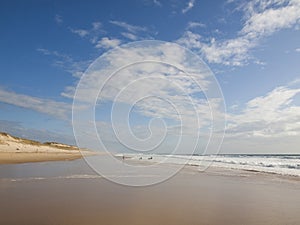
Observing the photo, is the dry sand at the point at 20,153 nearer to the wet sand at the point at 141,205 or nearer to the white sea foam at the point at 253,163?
the white sea foam at the point at 253,163

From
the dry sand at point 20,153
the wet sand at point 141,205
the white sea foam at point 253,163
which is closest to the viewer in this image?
the wet sand at point 141,205

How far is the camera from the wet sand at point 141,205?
8.13 m

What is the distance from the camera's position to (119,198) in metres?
11.4

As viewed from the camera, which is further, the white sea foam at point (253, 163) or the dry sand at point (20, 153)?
the dry sand at point (20, 153)

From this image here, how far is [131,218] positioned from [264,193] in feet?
25.7

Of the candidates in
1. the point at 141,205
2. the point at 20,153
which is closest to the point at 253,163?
the point at 20,153

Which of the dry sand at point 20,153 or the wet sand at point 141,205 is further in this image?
the dry sand at point 20,153

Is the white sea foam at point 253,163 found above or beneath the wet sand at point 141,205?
above

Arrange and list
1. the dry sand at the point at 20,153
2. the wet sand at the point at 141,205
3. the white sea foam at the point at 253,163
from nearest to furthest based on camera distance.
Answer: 1. the wet sand at the point at 141,205
2. the white sea foam at the point at 253,163
3. the dry sand at the point at 20,153

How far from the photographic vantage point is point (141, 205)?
10.2 m

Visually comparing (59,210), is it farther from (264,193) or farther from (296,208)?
(264,193)

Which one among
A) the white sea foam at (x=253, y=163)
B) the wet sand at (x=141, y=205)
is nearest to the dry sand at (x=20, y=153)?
the white sea foam at (x=253, y=163)

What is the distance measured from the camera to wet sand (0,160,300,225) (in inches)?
320

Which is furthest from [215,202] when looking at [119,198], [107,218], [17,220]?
[17,220]
